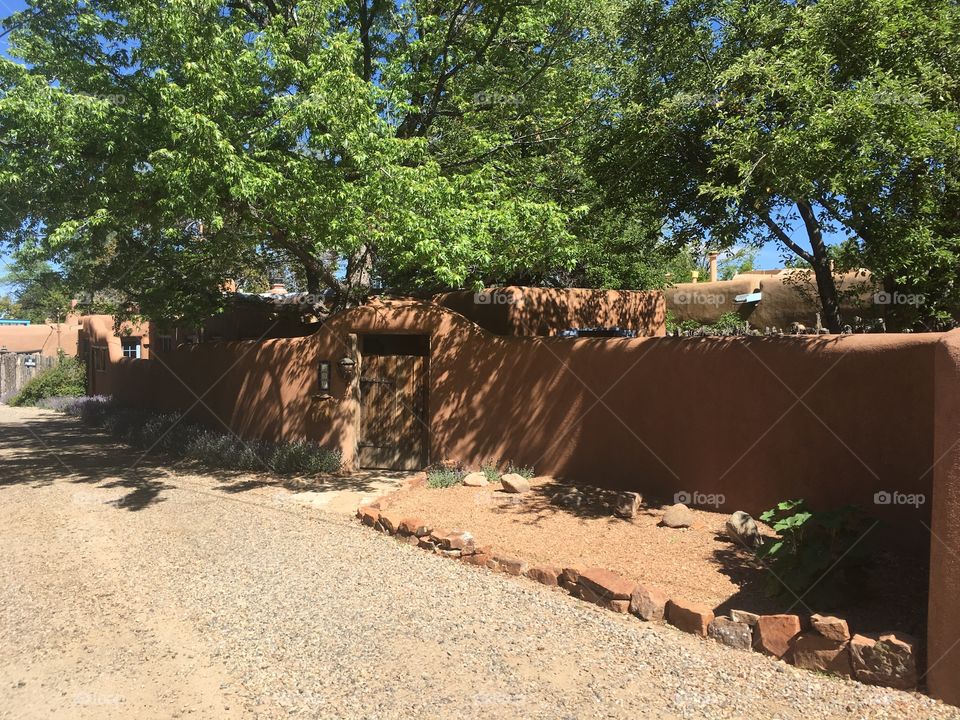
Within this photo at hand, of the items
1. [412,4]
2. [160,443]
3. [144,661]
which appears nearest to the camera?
[144,661]

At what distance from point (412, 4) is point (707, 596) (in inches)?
452

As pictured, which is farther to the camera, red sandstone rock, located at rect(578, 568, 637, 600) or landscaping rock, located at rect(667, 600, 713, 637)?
red sandstone rock, located at rect(578, 568, 637, 600)

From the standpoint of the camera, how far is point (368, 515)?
803 cm

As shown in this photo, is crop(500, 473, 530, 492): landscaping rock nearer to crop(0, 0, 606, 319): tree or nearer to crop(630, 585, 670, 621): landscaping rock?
crop(0, 0, 606, 319): tree

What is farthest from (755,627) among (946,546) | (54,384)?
(54,384)

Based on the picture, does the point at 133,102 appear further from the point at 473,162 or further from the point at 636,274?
the point at 636,274

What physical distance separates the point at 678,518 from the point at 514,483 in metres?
2.28

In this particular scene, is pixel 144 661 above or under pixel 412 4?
under

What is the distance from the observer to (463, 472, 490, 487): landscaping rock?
902 centimetres

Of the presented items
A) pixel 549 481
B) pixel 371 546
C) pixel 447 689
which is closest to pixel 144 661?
pixel 447 689

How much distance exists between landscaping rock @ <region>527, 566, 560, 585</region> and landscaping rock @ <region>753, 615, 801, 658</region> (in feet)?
5.97

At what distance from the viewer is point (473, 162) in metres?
12.6

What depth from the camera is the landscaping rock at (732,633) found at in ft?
15.6

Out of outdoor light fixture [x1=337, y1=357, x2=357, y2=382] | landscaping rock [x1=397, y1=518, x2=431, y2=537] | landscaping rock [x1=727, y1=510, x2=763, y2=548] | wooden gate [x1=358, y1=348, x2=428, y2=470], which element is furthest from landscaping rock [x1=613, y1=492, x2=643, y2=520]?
outdoor light fixture [x1=337, y1=357, x2=357, y2=382]
